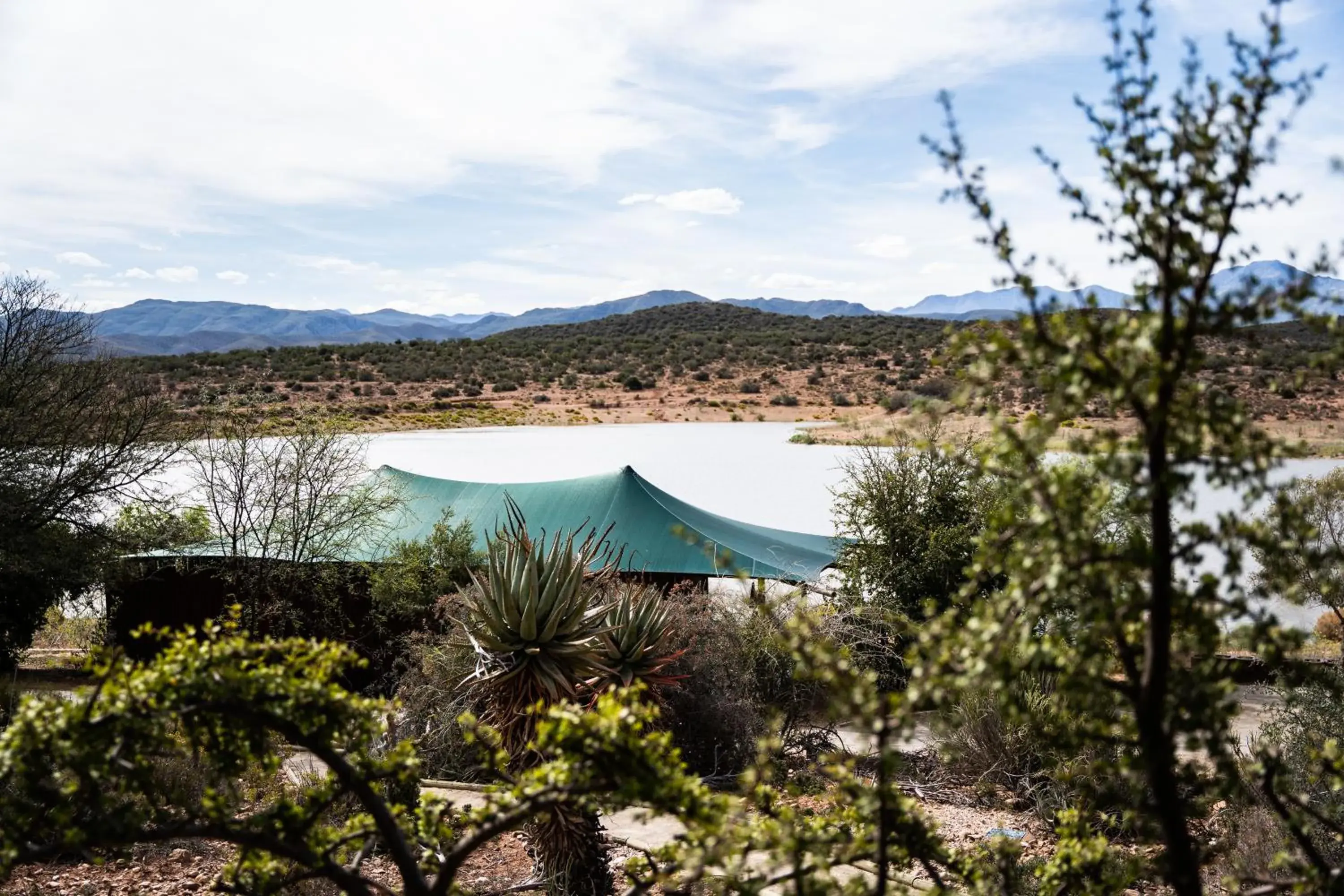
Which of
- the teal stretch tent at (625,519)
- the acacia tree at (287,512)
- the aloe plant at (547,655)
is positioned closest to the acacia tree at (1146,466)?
the aloe plant at (547,655)

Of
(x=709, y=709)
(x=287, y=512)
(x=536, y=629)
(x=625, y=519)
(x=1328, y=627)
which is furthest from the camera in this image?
(x=1328, y=627)

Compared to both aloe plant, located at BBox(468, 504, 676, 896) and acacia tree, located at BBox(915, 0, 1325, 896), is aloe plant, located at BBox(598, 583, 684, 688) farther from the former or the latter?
acacia tree, located at BBox(915, 0, 1325, 896)

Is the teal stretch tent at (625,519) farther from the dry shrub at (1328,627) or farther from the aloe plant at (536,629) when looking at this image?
the dry shrub at (1328,627)

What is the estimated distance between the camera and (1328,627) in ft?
57.5

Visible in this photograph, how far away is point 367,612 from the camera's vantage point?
45.5ft

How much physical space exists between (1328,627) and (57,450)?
18.7 metres

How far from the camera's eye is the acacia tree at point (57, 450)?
1338cm

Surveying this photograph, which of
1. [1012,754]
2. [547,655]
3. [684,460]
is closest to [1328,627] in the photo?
[1012,754]

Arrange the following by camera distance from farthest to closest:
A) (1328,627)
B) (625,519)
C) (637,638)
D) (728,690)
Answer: (1328,627) → (625,519) → (728,690) → (637,638)

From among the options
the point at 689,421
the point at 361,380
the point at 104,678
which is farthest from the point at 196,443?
the point at 361,380

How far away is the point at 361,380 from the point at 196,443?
32.6 meters

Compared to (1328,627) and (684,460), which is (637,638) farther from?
(684,460)

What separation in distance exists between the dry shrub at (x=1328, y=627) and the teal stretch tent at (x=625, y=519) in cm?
755

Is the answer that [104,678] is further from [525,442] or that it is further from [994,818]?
[525,442]
